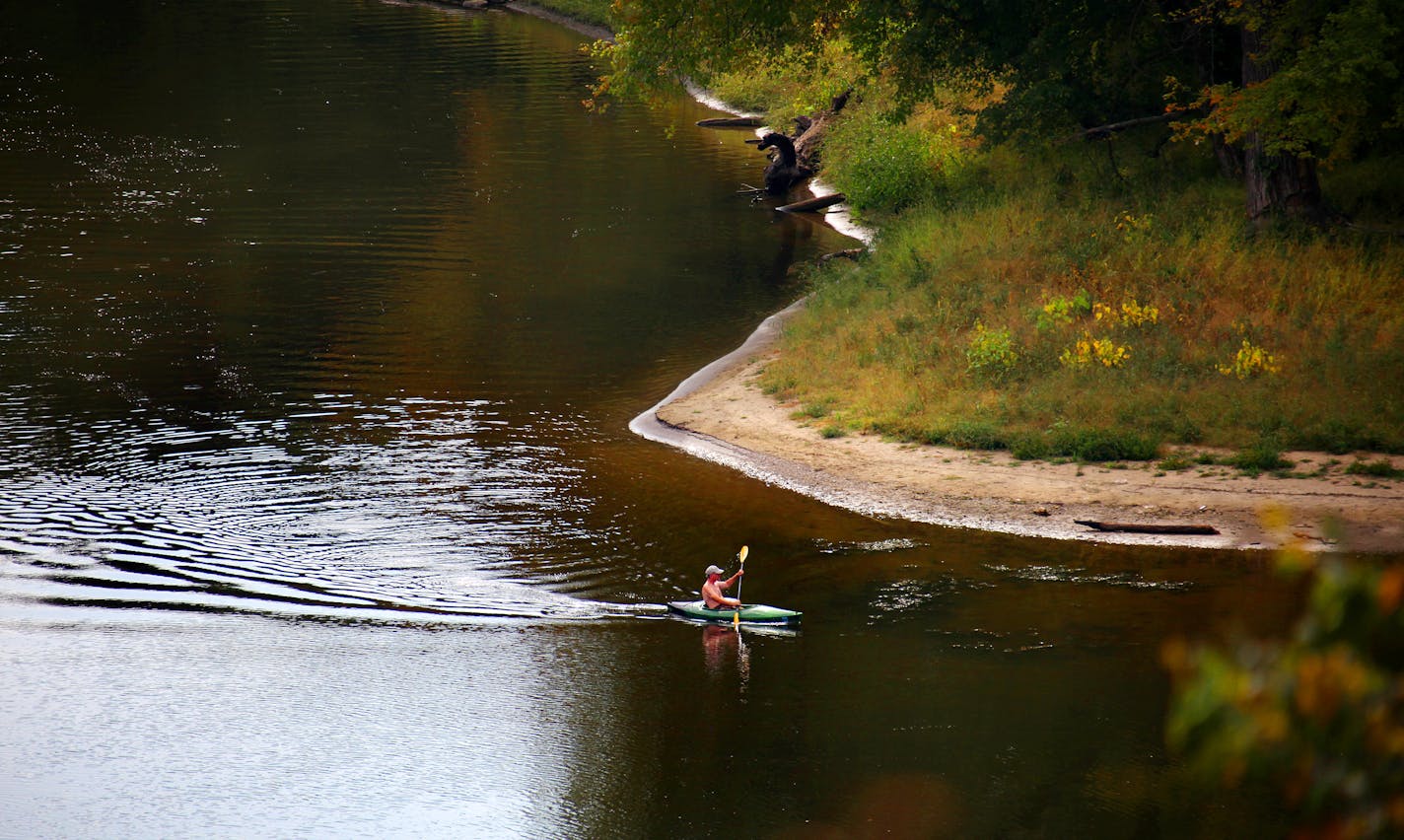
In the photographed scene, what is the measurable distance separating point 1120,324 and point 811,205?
20.8 m

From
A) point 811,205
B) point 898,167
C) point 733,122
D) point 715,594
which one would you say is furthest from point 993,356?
point 733,122

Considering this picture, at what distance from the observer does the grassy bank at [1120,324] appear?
20.6 metres

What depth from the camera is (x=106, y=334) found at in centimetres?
2847

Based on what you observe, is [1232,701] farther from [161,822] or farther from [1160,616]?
[1160,616]

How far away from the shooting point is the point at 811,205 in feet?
141

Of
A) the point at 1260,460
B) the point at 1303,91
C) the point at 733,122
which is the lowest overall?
the point at 1260,460

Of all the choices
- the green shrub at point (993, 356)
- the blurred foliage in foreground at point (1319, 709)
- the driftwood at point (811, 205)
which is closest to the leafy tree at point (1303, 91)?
the green shrub at point (993, 356)

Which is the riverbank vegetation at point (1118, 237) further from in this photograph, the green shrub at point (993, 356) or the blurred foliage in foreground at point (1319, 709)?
the blurred foliage in foreground at point (1319, 709)

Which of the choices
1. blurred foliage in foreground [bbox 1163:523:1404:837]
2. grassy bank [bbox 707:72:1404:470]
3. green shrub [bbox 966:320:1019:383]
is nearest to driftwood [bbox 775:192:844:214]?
grassy bank [bbox 707:72:1404:470]

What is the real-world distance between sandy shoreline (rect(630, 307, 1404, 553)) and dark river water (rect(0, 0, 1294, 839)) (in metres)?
0.56

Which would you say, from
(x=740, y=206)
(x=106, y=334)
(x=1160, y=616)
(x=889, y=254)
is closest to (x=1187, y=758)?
(x=1160, y=616)

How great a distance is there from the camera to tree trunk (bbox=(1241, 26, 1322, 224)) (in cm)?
2512

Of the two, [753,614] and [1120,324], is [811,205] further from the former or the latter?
[753,614]

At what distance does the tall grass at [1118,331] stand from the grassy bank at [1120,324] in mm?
38
